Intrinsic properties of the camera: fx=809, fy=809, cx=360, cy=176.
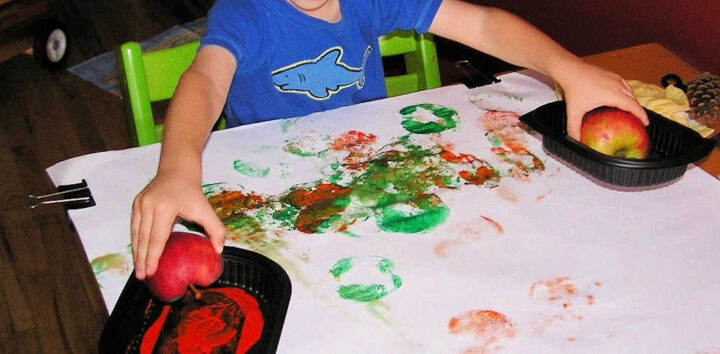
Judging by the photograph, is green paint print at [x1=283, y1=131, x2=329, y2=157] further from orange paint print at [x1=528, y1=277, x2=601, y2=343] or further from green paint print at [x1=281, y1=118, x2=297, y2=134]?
orange paint print at [x1=528, y1=277, x2=601, y2=343]

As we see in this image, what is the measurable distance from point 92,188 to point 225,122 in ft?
1.16

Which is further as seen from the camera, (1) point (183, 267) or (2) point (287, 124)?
(2) point (287, 124)

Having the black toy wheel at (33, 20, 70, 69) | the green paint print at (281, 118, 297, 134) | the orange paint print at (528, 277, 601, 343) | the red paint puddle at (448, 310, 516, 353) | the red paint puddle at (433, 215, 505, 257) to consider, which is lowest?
the black toy wheel at (33, 20, 70, 69)

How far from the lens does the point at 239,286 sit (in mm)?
855

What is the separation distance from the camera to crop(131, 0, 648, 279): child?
95 cm

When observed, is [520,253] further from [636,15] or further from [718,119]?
[636,15]

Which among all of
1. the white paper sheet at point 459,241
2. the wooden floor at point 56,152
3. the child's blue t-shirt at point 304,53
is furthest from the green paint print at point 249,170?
the wooden floor at point 56,152

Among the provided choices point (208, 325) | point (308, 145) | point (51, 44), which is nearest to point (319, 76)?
point (308, 145)

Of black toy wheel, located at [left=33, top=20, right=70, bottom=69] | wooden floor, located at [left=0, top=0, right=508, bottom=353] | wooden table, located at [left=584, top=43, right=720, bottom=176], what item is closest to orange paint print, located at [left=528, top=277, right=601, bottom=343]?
wooden table, located at [left=584, top=43, right=720, bottom=176]

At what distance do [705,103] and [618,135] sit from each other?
0.85ft

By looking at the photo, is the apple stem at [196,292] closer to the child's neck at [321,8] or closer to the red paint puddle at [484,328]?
the red paint puddle at [484,328]

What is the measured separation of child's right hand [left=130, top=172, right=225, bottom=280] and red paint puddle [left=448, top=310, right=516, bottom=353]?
0.25 metres

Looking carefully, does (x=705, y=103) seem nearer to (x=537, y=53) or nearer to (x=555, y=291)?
(x=537, y=53)

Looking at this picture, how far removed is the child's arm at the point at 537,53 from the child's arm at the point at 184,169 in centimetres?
35
